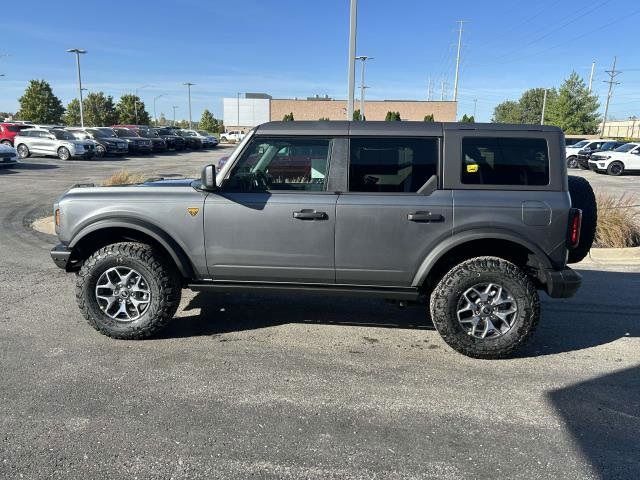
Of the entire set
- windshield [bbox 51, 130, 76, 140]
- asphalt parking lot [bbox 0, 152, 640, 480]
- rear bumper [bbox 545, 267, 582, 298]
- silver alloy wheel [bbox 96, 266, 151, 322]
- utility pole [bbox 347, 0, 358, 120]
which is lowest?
asphalt parking lot [bbox 0, 152, 640, 480]

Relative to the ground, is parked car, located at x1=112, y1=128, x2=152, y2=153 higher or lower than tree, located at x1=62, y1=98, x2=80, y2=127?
lower

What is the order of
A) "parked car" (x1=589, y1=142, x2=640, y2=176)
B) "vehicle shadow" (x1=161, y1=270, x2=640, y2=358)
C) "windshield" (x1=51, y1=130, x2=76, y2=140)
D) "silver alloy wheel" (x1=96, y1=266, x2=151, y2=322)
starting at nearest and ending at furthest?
1. "silver alloy wheel" (x1=96, y1=266, x2=151, y2=322)
2. "vehicle shadow" (x1=161, y1=270, x2=640, y2=358)
3. "parked car" (x1=589, y1=142, x2=640, y2=176)
4. "windshield" (x1=51, y1=130, x2=76, y2=140)

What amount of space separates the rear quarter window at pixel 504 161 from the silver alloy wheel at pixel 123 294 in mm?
2927

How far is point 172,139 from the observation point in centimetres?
3966

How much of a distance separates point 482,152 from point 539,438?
7.22ft

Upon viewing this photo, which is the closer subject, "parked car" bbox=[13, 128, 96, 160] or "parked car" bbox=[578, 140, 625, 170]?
"parked car" bbox=[13, 128, 96, 160]

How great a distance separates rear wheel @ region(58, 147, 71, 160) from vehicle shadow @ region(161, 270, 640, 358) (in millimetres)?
24056

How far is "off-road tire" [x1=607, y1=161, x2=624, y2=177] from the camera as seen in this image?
25203mm

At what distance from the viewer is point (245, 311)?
203 inches

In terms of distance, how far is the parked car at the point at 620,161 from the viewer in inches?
987

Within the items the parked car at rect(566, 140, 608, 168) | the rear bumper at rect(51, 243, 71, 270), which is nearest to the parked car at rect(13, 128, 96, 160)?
the rear bumper at rect(51, 243, 71, 270)

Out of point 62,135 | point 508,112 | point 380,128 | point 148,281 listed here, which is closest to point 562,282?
point 380,128

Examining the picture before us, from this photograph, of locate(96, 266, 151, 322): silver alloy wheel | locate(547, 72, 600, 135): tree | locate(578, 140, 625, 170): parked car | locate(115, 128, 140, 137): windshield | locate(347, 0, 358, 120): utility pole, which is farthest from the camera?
locate(547, 72, 600, 135): tree

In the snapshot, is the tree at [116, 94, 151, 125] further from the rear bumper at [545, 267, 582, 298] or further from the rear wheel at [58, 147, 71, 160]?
the rear bumper at [545, 267, 582, 298]
